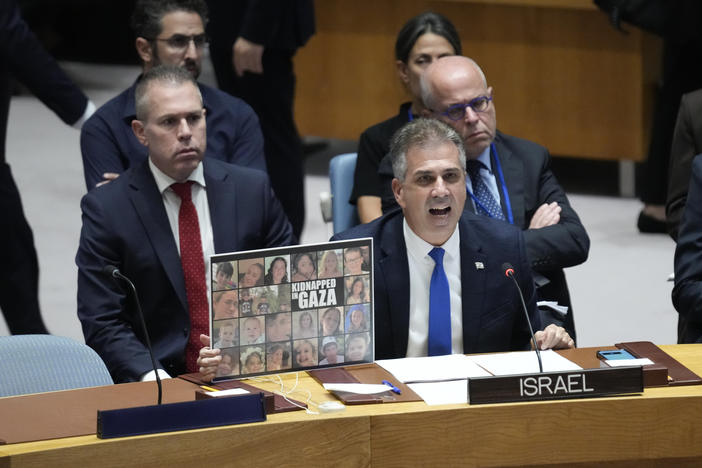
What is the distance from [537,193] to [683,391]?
140cm

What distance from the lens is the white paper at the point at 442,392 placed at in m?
2.64

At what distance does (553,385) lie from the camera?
259 cm

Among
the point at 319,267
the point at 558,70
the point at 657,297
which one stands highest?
the point at 558,70

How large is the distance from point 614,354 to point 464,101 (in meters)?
1.20

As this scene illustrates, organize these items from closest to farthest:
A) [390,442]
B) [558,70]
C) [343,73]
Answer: [390,442]
[558,70]
[343,73]

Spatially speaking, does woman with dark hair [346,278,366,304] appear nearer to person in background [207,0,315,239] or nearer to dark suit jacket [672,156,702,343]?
dark suit jacket [672,156,702,343]

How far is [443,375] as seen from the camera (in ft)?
9.32

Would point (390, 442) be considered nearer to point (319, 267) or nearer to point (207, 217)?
point (319, 267)

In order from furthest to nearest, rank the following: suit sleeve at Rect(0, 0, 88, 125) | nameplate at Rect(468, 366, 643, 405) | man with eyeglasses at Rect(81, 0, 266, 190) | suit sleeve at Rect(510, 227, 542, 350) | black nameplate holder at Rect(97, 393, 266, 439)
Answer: suit sleeve at Rect(0, 0, 88, 125)
man with eyeglasses at Rect(81, 0, 266, 190)
suit sleeve at Rect(510, 227, 542, 350)
nameplate at Rect(468, 366, 643, 405)
black nameplate holder at Rect(97, 393, 266, 439)

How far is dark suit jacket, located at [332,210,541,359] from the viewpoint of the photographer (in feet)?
10.5

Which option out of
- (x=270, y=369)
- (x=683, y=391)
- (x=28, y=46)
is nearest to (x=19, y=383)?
(x=270, y=369)

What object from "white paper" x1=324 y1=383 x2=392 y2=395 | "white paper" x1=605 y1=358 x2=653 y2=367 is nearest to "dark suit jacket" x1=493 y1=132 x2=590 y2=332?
"white paper" x1=605 y1=358 x2=653 y2=367

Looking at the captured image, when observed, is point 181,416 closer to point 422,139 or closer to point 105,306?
point 105,306

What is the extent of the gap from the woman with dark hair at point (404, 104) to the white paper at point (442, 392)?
4.25 ft
